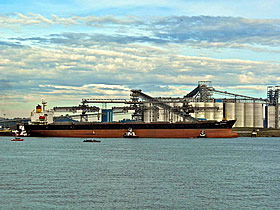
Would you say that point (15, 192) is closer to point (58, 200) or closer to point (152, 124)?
point (58, 200)

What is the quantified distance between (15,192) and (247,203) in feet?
43.8

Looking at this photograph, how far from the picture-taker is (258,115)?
12450 cm

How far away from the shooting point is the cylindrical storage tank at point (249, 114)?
4879 inches

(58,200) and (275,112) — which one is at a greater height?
(275,112)

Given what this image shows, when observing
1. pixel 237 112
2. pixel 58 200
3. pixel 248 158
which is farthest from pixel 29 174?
pixel 237 112

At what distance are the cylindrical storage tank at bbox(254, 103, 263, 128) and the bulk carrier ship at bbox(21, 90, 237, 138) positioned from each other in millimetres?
25099

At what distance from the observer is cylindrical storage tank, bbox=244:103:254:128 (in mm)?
123938

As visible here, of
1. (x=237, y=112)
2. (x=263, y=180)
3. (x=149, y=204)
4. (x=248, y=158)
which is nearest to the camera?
(x=149, y=204)

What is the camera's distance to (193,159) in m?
46.6

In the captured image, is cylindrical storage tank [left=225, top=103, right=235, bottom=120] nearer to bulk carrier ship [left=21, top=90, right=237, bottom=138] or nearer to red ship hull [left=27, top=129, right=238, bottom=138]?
bulk carrier ship [left=21, top=90, right=237, bottom=138]

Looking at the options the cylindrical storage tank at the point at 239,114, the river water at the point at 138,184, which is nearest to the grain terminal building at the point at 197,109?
the cylindrical storage tank at the point at 239,114

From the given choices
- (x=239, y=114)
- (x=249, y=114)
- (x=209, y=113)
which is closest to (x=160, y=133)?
(x=209, y=113)

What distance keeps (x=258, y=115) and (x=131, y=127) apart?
47519 millimetres

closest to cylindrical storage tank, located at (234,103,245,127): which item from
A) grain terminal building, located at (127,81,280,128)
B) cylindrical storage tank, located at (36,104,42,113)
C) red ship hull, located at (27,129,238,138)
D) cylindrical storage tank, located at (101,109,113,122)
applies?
grain terminal building, located at (127,81,280,128)
